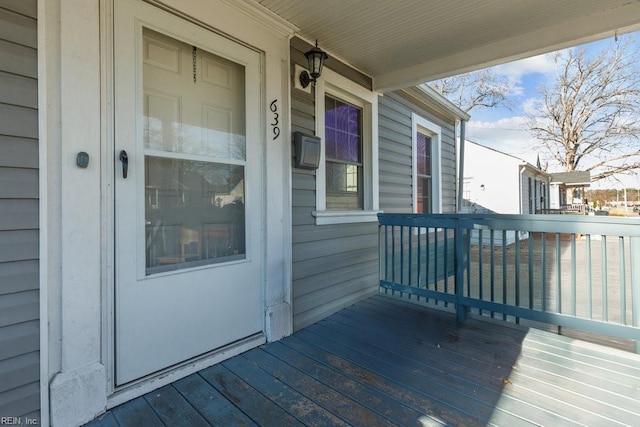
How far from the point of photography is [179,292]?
1920 mm

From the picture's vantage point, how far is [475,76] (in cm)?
1369

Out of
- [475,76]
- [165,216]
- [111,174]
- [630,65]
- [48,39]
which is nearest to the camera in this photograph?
[48,39]

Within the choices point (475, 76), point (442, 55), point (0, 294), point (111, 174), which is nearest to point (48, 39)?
point (111, 174)

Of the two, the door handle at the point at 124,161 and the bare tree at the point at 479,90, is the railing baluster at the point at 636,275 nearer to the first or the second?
the door handle at the point at 124,161

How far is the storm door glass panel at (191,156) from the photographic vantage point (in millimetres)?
1841

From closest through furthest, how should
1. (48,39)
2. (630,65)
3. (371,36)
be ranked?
1. (48,39)
2. (371,36)
3. (630,65)

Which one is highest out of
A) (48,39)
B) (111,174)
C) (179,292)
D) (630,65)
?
(630,65)

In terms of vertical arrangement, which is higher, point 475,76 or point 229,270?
point 475,76

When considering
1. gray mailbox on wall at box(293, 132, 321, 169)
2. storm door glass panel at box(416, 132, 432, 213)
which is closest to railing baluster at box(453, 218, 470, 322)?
gray mailbox on wall at box(293, 132, 321, 169)

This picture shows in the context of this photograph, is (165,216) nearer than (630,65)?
Yes

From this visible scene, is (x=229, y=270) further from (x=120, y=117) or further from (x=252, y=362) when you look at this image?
(x=120, y=117)

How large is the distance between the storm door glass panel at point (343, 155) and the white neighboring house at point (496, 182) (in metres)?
9.11

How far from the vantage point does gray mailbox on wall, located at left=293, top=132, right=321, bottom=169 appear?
8.61 ft

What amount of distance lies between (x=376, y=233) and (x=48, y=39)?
313cm
